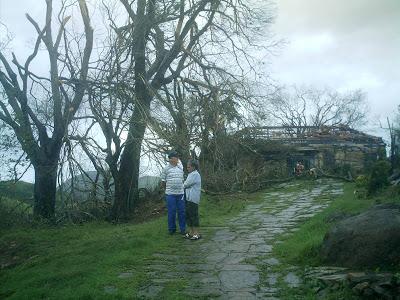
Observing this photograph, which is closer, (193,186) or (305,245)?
(305,245)

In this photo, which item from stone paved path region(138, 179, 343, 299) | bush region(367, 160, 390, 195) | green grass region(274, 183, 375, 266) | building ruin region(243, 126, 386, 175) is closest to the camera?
stone paved path region(138, 179, 343, 299)

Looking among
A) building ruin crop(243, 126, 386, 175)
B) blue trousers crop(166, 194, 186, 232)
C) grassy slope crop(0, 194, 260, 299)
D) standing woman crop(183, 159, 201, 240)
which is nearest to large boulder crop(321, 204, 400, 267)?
grassy slope crop(0, 194, 260, 299)

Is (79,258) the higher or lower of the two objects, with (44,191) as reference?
lower

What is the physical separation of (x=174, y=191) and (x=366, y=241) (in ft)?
14.5

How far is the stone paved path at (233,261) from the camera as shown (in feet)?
19.1

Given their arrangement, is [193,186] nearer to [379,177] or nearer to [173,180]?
[173,180]

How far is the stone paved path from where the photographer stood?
5.81m

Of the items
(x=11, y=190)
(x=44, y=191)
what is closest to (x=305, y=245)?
(x=44, y=191)

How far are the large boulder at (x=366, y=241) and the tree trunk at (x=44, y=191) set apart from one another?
31.3 feet

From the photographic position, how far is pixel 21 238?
10.7m

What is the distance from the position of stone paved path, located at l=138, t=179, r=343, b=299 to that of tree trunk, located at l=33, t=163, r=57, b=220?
5.78 m

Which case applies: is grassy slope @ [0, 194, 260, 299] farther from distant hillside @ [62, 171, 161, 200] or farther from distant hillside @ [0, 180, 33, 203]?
distant hillside @ [0, 180, 33, 203]

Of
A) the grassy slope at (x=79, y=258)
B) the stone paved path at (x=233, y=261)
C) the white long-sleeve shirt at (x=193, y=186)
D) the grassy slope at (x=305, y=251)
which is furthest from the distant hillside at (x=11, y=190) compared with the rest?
A: the grassy slope at (x=305, y=251)

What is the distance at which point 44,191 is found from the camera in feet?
45.5
